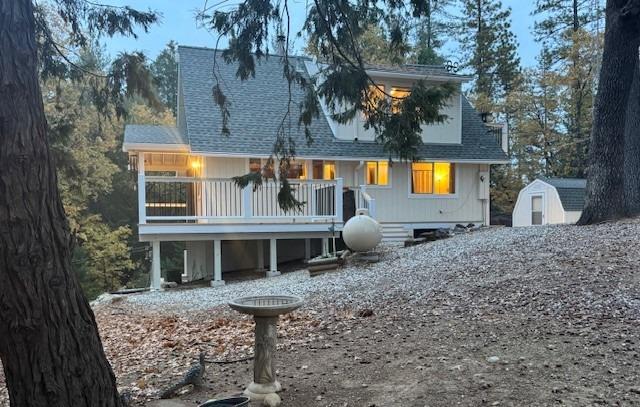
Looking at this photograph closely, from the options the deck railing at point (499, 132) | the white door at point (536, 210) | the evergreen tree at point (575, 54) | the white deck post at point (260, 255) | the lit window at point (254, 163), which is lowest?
the white deck post at point (260, 255)

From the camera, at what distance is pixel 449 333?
4.89m

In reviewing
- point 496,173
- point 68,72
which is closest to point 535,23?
point 496,173

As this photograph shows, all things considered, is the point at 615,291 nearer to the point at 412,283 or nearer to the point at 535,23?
the point at 412,283

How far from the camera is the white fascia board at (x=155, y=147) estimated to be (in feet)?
43.5

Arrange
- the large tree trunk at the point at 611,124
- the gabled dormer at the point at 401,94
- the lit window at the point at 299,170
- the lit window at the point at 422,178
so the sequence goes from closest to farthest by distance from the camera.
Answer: the large tree trunk at the point at 611,124 → the gabled dormer at the point at 401,94 → the lit window at the point at 299,170 → the lit window at the point at 422,178

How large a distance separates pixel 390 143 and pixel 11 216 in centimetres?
468

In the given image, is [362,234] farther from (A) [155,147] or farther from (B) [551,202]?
(B) [551,202]

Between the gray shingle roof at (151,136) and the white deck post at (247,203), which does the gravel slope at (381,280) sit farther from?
the gray shingle roof at (151,136)

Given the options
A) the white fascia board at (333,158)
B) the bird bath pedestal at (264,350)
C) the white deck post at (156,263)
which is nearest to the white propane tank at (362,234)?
the white fascia board at (333,158)

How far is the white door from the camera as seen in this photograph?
67.1 feet

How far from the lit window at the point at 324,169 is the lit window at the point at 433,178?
248 cm

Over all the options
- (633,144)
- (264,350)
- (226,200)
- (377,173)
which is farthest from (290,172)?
(264,350)

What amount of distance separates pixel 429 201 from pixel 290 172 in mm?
4588

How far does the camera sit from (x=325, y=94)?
6730 millimetres
